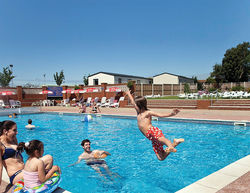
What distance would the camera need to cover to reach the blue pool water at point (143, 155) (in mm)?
4531

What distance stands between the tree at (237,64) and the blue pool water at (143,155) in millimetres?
33288

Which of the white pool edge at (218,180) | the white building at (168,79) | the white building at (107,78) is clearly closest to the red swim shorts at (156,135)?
the white pool edge at (218,180)

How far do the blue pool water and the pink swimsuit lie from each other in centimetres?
189

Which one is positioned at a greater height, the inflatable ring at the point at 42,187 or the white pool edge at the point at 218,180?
the inflatable ring at the point at 42,187

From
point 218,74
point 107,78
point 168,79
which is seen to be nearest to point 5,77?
point 107,78

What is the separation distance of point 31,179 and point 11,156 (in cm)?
78

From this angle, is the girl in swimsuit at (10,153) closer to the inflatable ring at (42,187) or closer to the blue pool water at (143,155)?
the inflatable ring at (42,187)

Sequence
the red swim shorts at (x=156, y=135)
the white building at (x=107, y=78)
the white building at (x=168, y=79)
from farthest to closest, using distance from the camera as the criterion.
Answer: the white building at (x=168, y=79) → the white building at (x=107, y=78) → the red swim shorts at (x=156, y=135)

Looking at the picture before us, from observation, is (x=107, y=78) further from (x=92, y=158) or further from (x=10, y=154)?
(x=10, y=154)

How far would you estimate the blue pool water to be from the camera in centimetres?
453

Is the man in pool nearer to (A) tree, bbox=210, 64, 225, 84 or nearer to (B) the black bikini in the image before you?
(B) the black bikini

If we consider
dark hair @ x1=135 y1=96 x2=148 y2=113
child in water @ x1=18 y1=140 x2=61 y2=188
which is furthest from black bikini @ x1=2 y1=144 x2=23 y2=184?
dark hair @ x1=135 y1=96 x2=148 y2=113

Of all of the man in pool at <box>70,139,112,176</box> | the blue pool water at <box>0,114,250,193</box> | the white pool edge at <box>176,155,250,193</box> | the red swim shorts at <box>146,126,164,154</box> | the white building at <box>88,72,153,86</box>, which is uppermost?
the white building at <box>88,72,153,86</box>

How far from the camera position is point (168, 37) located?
92.8ft
